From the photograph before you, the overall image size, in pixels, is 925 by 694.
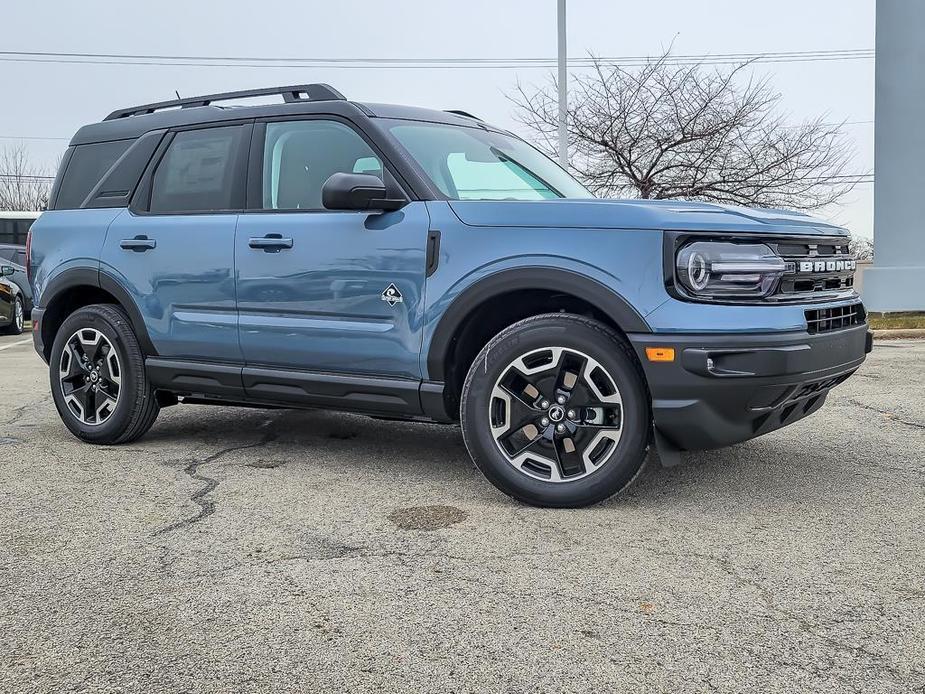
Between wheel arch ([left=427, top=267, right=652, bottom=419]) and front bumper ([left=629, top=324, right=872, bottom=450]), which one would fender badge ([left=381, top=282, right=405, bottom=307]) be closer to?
wheel arch ([left=427, top=267, right=652, bottom=419])

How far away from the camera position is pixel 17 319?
56.3ft

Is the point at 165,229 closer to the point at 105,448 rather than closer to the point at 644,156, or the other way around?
the point at 105,448

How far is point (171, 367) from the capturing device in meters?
5.51

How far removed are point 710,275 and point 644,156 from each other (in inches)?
880

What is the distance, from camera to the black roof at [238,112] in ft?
16.8

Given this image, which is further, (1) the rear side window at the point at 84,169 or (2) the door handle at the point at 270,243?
(1) the rear side window at the point at 84,169

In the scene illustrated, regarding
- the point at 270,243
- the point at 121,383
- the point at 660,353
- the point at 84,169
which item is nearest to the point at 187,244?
the point at 270,243

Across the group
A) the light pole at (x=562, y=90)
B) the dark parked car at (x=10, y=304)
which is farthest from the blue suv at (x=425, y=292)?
the light pole at (x=562, y=90)

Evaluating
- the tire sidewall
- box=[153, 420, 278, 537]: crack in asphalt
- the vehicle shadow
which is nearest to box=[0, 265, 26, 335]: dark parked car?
the vehicle shadow

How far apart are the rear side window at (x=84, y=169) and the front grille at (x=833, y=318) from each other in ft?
13.1

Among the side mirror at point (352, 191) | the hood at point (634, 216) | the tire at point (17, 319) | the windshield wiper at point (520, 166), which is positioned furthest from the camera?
the tire at point (17, 319)

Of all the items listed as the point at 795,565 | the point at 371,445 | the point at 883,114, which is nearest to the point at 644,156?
the point at 883,114

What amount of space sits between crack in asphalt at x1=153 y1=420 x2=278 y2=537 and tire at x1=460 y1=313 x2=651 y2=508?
1159mm

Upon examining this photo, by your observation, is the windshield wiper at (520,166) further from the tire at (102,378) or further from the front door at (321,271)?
the tire at (102,378)
